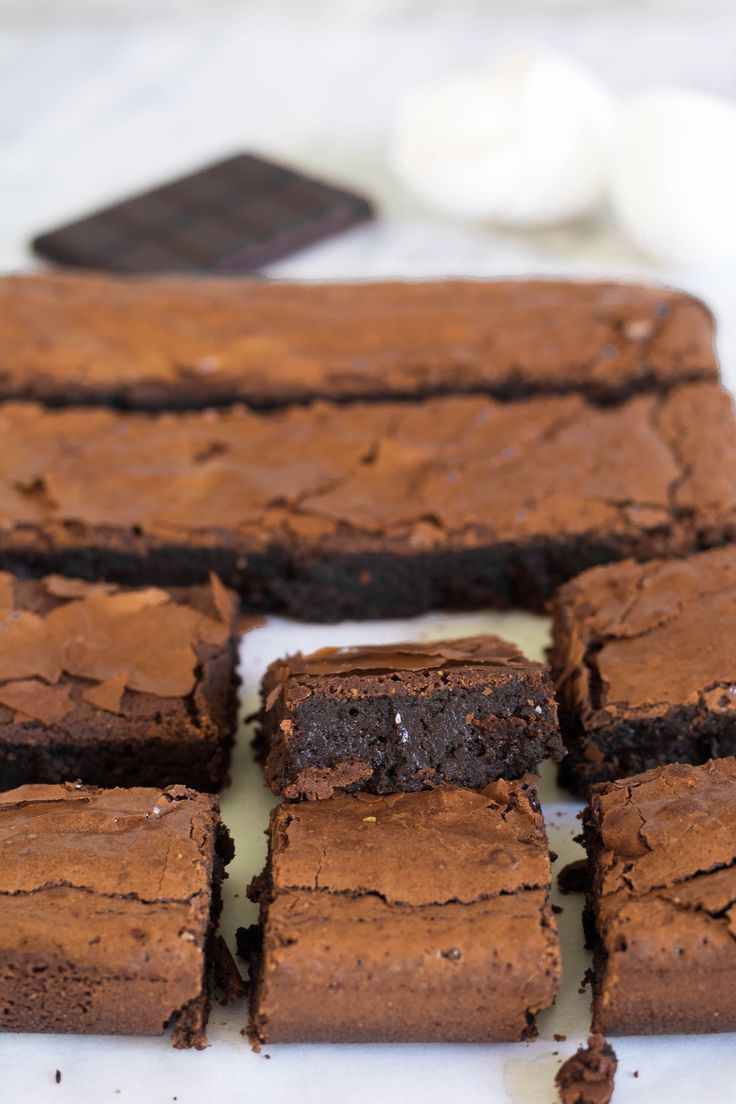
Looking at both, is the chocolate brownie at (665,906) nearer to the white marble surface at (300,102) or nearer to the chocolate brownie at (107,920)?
the white marble surface at (300,102)

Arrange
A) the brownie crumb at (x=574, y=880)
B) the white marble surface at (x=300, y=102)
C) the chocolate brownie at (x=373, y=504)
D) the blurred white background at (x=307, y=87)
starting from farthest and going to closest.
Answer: the blurred white background at (x=307, y=87), the white marble surface at (x=300, y=102), the chocolate brownie at (x=373, y=504), the brownie crumb at (x=574, y=880)

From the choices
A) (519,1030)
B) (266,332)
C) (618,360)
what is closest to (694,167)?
(618,360)

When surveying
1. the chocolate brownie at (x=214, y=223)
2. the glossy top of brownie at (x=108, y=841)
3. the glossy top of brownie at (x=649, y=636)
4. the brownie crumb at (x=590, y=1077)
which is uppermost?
the glossy top of brownie at (x=649, y=636)

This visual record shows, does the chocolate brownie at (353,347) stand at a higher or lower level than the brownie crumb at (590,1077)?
higher

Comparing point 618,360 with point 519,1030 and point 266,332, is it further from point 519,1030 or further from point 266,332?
point 519,1030

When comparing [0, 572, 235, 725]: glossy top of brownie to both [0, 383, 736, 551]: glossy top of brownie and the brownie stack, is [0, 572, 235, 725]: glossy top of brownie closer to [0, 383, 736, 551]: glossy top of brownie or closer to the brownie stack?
the brownie stack

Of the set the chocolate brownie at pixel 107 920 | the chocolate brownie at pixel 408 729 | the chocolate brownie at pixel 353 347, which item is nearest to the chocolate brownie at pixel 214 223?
the chocolate brownie at pixel 353 347

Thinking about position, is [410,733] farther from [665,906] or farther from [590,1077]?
[590,1077]
